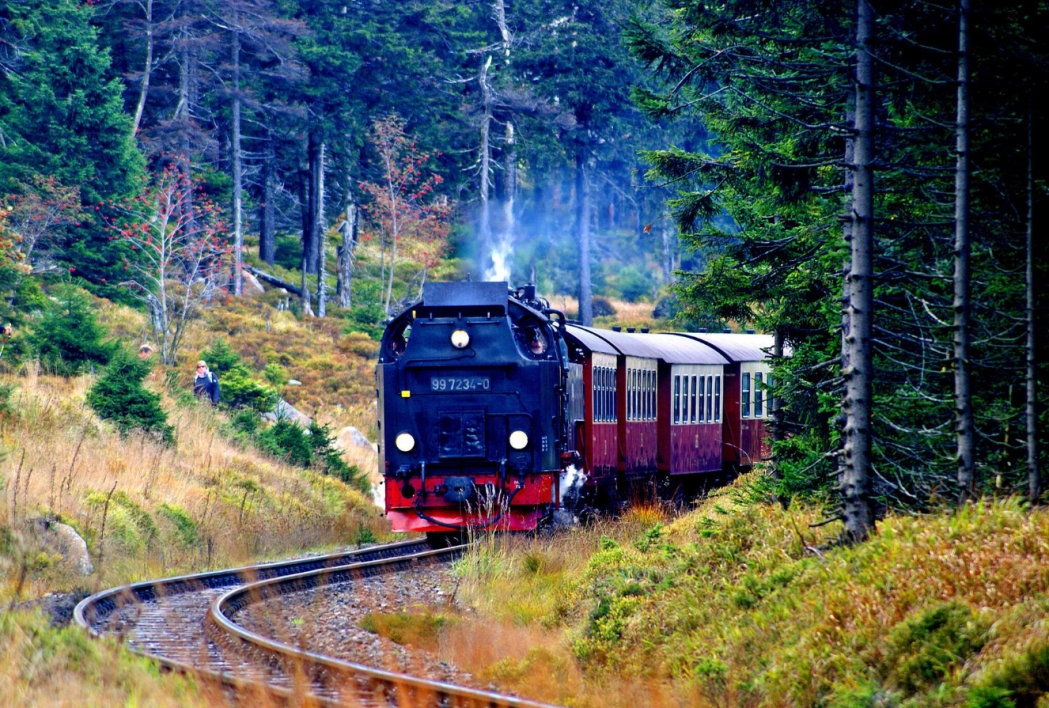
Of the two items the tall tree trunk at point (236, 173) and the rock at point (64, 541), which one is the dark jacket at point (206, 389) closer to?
the rock at point (64, 541)

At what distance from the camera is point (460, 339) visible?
1587 centimetres

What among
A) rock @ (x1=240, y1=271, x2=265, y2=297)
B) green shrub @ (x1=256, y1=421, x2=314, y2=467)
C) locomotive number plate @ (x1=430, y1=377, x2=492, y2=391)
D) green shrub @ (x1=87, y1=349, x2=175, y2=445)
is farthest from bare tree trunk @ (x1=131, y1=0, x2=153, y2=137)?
locomotive number plate @ (x1=430, y1=377, x2=492, y2=391)

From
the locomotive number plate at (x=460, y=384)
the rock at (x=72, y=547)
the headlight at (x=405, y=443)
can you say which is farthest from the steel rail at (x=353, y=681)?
the locomotive number plate at (x=460, y=384)

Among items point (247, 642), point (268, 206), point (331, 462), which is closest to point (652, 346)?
point (331, 462)

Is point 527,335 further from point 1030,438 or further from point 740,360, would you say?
point 740,360

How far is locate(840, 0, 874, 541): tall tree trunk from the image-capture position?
10.1m

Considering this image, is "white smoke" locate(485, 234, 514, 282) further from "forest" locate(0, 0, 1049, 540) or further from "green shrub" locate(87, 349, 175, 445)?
"green shrub" locate(87, 349, 175, 445)

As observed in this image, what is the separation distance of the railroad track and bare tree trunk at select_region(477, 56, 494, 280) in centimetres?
3287

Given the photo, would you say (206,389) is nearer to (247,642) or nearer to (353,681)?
(247,642)

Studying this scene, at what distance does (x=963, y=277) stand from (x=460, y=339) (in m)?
7.41

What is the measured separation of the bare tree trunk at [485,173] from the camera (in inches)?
1889

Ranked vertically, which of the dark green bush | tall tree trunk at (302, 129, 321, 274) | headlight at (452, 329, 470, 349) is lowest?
the dark green bush

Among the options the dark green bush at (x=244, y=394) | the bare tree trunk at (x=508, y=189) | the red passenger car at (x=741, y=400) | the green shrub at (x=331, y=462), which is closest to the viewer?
the green shrub at (x=331, y=462)

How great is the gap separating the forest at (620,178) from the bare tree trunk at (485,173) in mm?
162
